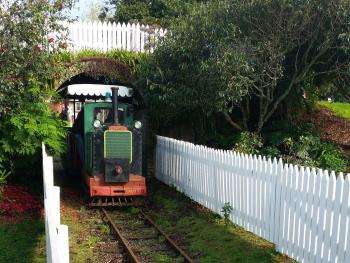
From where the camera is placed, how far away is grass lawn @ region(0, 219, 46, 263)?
7.34 metres

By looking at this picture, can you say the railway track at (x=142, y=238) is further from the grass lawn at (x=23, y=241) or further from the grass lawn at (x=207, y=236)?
the grass lawn at (x=23, y=241)

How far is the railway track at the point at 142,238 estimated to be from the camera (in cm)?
765

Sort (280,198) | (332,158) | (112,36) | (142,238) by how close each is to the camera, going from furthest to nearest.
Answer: (112,36) → (332,158) → (142,238) → (280,198)

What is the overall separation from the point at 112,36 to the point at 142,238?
31.4ft

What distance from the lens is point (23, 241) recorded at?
27.0ft

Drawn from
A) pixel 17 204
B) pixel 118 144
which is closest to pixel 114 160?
pixel 118 144

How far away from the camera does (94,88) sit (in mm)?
15836

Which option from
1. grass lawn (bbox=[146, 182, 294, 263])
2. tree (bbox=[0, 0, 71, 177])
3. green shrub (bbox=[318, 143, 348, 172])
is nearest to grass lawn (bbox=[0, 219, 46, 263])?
tree (bbox=[0, 0, 71, 177])

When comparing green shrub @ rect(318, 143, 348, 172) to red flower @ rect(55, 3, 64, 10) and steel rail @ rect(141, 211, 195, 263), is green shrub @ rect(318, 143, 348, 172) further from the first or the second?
red flower @ rect(55, 3, 64, 10)

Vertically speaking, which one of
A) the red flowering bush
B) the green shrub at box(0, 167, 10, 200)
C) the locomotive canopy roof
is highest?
the locomotive canopy roof

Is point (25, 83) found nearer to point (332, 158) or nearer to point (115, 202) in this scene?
point (115, 202)

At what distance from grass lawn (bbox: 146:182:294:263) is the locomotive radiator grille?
5.02ft

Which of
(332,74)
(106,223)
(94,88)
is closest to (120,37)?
(94,88)

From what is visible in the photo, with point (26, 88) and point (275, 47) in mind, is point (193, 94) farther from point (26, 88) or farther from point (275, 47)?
point (26, 88)
